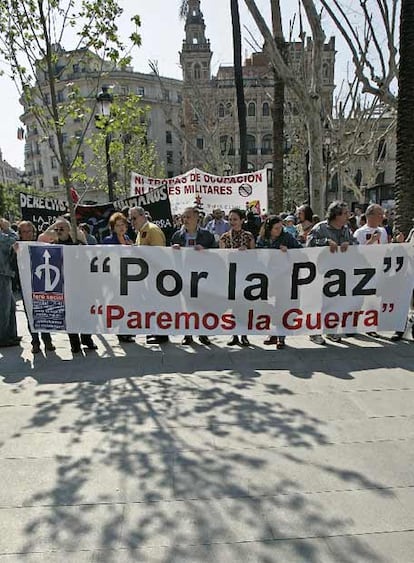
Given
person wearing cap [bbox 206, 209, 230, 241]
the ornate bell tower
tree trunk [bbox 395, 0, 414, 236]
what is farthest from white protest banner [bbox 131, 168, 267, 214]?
the ornate bell tower

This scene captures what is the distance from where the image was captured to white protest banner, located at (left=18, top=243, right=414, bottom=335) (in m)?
5.36

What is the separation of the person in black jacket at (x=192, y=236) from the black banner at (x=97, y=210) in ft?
10.9

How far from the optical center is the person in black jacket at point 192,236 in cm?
571

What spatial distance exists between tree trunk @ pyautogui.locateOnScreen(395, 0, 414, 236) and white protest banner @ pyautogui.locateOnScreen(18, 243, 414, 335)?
101 inches

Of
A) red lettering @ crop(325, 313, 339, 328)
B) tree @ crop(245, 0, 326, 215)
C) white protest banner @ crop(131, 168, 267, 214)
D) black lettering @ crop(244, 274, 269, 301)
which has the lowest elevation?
red lettering @ crop(325, 313, 339, 328)

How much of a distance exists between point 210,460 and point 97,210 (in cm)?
737

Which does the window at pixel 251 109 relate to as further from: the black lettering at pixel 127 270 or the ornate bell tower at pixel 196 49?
the black lettering at pixel 127 270

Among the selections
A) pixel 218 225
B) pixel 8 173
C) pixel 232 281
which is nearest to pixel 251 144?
pixel 218 225

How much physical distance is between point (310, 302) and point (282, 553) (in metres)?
3.40

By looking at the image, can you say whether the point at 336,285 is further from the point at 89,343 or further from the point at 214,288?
the point at 89,343

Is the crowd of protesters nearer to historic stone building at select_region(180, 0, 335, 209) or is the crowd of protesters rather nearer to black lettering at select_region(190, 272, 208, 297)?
black lettering at select_region(190, 272, 208, 297)

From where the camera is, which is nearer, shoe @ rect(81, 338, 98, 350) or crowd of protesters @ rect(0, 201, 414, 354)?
crowd of protesters @ rect(0, 201, 414, 354)

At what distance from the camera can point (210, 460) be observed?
10.3ft

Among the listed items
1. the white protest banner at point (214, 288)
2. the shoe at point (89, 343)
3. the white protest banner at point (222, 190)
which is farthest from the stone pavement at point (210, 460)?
the white protest banner at point (222, 190)
